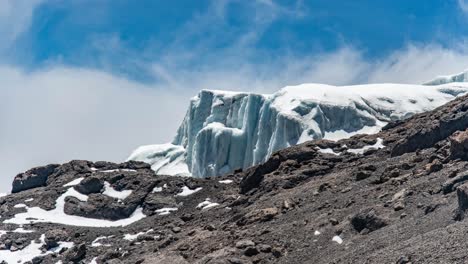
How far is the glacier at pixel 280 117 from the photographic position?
380 ft

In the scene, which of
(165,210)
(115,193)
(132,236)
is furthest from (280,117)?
(132,236)

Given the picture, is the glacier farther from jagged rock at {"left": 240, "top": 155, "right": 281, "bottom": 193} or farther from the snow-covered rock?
jagged rock at {"left": 240, "top": 155, "right": 281, "bottom": 193}

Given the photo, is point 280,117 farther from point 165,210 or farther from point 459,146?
point 459,146

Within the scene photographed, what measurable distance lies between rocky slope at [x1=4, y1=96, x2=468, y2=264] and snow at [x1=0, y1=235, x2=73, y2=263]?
0.14 meters

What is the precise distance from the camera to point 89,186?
76312 millimetres

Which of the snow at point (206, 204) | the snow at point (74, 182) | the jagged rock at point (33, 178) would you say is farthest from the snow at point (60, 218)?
the jagged rock at point (33, 178)

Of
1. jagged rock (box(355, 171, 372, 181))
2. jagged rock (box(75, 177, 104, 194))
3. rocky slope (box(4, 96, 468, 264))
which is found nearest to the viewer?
rocky slope (box(4, 96, 468, 264))

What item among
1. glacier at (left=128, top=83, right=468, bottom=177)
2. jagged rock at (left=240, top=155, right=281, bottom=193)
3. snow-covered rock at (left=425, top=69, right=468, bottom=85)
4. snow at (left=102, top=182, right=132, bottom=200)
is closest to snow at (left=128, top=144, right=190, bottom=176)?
glacier at (left=128, top=83, right=468, bottom=177)

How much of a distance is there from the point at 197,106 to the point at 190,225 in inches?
3455

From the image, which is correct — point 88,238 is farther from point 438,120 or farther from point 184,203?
point 438,120

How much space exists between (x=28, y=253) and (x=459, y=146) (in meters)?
42.2

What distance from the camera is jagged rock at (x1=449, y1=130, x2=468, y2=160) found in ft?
138

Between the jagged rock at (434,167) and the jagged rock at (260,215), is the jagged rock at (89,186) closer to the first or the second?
the jagged rock at (260,215)

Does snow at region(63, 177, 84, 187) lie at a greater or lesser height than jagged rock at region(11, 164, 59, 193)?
lesser
